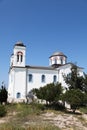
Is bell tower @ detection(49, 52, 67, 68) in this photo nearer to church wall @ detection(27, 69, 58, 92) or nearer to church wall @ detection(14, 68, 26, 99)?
church wall @ detection(27, 69, 58, 92)

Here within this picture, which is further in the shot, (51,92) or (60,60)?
(60,60)

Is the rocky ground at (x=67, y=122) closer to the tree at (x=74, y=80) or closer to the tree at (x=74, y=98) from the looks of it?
the tree at (x=74, y=98)

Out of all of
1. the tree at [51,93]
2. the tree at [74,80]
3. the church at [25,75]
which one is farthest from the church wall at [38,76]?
the tree at [51,93]

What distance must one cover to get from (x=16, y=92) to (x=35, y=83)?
365 cm

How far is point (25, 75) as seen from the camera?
46.2 m

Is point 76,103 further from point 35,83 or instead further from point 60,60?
point 60,60

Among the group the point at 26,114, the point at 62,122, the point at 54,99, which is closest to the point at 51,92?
the point at 54,99

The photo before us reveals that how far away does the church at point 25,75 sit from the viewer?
45.7 meters

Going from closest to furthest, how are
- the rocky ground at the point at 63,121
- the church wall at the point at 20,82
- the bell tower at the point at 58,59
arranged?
the rocky ground at the point at 63,121
the church wall at the point at 20,82
the bell tower at the point at 58,59

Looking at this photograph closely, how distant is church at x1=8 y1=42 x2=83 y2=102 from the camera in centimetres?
4566

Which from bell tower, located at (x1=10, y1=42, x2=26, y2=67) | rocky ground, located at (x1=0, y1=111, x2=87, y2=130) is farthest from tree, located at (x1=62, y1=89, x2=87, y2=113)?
bell tower, located at (x1=10, y1=42, x2=26, y2=67)

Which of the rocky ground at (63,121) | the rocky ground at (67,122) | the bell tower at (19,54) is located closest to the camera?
the rocky ground at (67,122)

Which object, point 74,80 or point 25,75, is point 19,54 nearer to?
point 25,75

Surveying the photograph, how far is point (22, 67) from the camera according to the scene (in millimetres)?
46219
